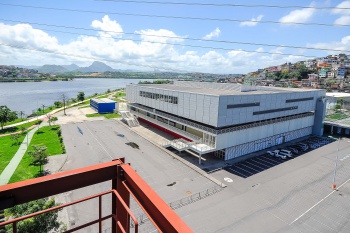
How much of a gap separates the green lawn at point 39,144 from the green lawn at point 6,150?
5.50ft

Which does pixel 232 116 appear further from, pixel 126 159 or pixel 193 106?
pixel 126 159

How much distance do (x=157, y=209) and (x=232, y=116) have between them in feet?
91.4

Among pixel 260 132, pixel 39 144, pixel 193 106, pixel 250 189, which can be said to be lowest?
pixel 250 189

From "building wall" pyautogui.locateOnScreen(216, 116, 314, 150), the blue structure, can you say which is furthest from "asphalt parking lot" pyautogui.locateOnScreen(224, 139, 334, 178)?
the blue structure

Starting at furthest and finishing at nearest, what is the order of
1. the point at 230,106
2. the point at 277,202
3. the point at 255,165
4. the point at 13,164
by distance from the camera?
the point at 230,106
the point at 255,165
the point at 13,164
the point at 277,202

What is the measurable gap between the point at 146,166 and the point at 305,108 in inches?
1208

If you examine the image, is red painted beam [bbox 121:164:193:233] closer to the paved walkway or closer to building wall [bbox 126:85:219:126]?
building wall [bbox 126:85:219:126]

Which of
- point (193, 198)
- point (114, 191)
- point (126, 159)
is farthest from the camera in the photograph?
point (126, 159)

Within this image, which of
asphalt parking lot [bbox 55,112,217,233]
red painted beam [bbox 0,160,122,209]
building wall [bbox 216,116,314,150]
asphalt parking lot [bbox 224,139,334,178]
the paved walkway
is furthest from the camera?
building wall [bbox 216,116,314,150]

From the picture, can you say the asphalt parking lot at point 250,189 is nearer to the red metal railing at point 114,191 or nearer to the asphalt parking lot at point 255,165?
the asphalt parking lot at point 255,165

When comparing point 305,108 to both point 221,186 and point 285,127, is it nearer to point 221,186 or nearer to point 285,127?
point 285,127

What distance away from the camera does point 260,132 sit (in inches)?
1308

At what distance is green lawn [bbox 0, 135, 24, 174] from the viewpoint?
92.1 feet

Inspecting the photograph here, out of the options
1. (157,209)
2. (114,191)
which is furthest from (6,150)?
(157,209)
